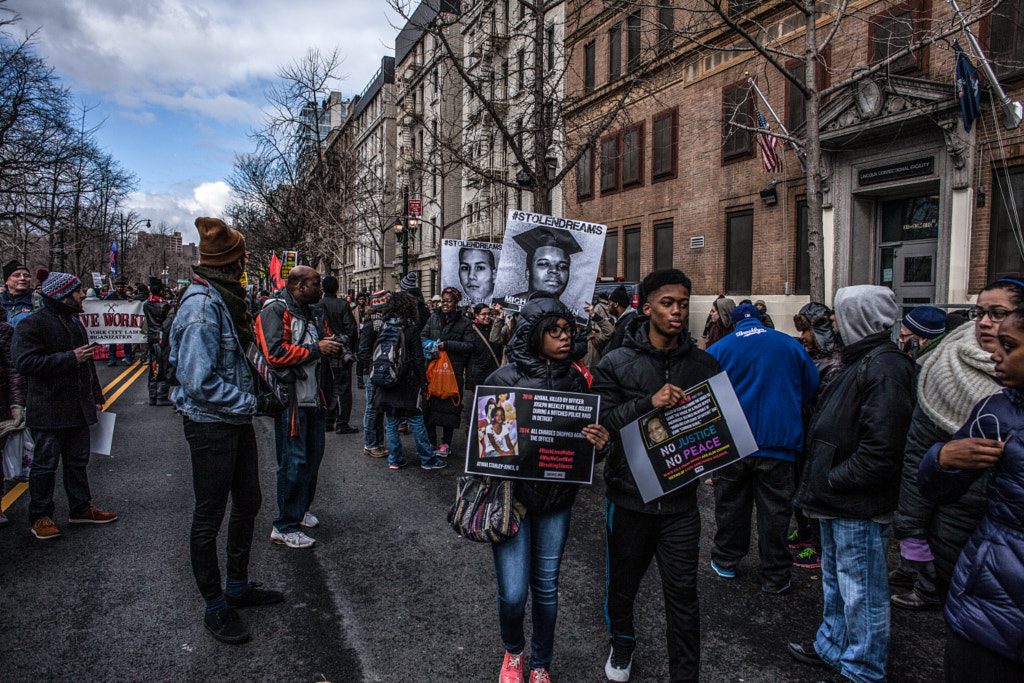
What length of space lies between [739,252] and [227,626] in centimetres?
1668

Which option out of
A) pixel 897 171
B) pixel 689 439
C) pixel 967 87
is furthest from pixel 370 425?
pixel 897 171

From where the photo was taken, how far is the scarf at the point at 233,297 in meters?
3.47

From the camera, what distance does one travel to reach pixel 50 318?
4.69 m

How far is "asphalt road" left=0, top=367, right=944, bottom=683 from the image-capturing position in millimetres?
3102

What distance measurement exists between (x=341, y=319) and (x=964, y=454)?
782 centimetres

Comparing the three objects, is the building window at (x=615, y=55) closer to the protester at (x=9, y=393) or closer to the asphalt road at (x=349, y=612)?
the asphalt road at (x=349, y=612)

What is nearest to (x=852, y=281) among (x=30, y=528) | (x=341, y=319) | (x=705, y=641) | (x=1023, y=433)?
(x=341, y=319)

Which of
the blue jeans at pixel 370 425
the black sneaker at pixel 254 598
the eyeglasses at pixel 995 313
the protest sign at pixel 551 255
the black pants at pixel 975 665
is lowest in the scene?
the black sneaker at pixel 254 598

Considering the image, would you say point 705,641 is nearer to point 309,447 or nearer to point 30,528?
point 309,447

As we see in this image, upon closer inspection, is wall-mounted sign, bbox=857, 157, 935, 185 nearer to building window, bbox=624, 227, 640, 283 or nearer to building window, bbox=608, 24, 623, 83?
building window, bbox=624, 227, 640, 283

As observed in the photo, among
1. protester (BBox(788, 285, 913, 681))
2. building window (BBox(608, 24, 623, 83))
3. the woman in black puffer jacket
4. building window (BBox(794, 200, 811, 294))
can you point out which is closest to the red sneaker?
the woman in black puffer jacket

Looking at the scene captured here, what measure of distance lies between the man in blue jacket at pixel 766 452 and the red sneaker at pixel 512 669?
6.57 feet

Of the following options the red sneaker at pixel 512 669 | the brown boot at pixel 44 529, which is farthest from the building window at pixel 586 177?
the red sneaker at pixel 512 669

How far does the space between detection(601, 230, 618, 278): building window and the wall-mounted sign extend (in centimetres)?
912
